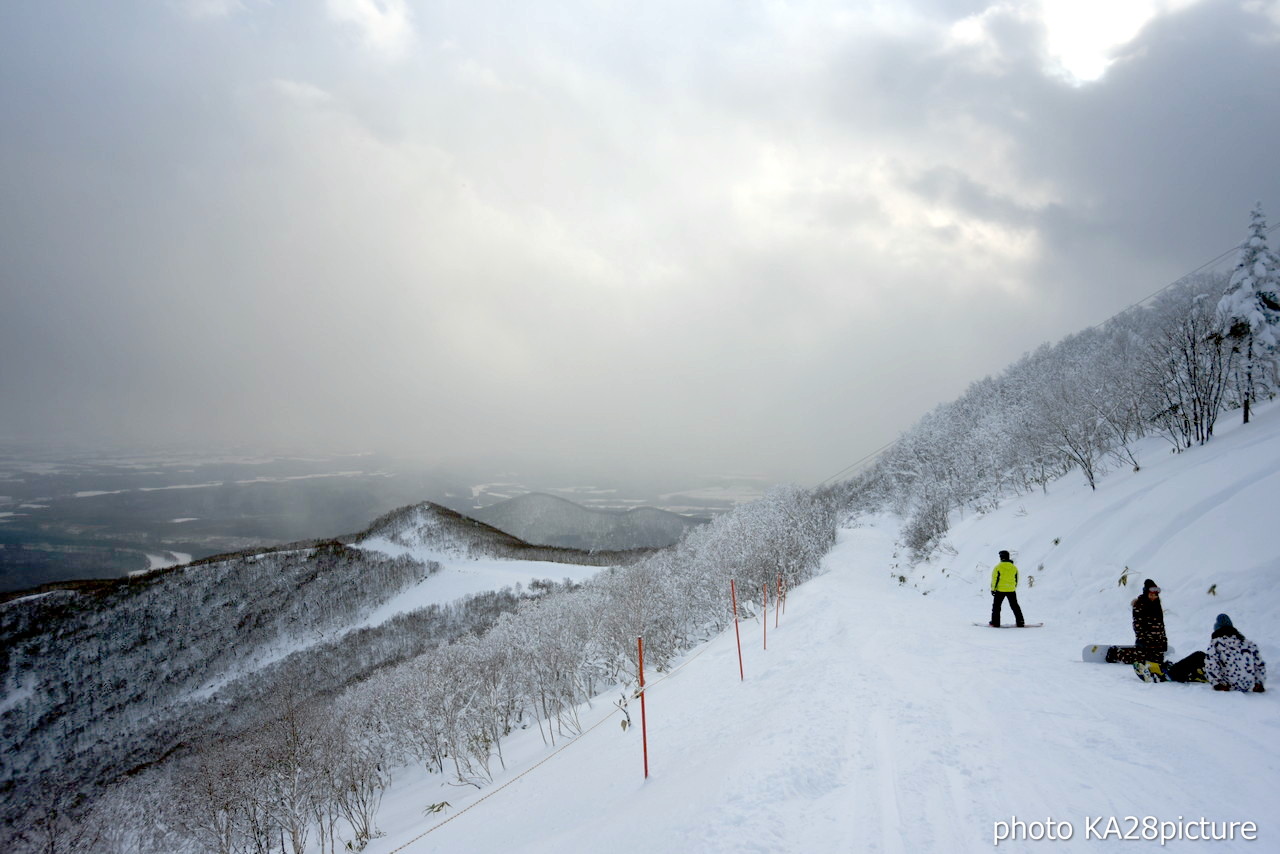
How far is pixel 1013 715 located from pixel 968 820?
314 cm

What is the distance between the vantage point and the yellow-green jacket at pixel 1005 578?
1270 centimetres

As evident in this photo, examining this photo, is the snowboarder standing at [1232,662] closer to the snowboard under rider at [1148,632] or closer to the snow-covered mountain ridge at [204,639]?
the snowboard under rider at [1148,632]

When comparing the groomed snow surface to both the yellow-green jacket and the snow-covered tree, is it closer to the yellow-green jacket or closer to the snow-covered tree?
the yellow-green jacket

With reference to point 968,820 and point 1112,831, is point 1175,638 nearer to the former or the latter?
point 1112,831

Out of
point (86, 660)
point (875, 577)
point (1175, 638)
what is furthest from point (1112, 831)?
point (86, 660)

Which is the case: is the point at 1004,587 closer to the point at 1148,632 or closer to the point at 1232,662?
the point at 1148,632

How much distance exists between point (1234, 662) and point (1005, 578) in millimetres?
6408

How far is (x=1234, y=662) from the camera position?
6.69 metres

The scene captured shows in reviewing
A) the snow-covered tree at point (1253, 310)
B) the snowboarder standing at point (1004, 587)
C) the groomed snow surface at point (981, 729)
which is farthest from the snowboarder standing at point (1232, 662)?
the snow-covered tree at point (1253, 310)

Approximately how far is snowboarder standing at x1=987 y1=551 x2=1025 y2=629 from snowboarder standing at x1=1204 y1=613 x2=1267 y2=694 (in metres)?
5.68

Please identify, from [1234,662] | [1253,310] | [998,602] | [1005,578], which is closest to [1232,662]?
[1234,662]

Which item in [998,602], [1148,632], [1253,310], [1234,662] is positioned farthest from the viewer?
[1253,310]

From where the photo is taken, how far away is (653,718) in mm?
11531

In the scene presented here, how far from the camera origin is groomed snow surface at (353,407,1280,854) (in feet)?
15.3
